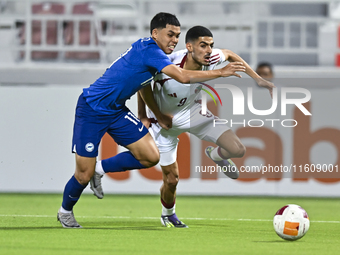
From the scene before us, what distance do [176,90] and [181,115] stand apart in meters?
0.31

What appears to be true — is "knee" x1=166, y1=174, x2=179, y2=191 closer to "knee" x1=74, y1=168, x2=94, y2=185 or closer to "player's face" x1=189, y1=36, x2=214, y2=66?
"knee" x1=74, y1=168, x2=94, y2=185

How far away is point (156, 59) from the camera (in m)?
5.47

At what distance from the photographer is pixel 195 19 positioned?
40.9 feet

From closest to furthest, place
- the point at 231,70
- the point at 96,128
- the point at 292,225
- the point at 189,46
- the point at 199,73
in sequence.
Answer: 1. the point at 292,225
2. the point at 231,70
3. the point at 199,73
4. the point at 96,128
5. the point at 189,46

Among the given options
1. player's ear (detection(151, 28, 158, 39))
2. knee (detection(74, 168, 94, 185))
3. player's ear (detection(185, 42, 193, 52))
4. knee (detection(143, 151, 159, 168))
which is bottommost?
knee (detection(74, 168, 94, 185))

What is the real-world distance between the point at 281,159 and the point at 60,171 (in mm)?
3583

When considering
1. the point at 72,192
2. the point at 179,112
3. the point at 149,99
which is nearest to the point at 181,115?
the point at 179,112

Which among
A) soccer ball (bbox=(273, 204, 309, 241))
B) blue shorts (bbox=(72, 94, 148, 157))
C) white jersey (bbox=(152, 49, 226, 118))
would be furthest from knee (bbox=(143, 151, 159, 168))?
soccer ball (bbox=(273, 204, 309, 241))

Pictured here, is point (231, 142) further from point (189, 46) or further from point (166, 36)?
point (166, 36)

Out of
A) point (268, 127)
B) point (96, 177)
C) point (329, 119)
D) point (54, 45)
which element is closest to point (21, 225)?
point (96, 177)

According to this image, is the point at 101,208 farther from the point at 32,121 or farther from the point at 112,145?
the point at 32,121

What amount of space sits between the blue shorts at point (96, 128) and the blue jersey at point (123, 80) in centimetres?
7

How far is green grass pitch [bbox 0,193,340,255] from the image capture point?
464cm

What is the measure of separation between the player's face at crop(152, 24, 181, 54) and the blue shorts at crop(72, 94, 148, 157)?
2.41 ft
